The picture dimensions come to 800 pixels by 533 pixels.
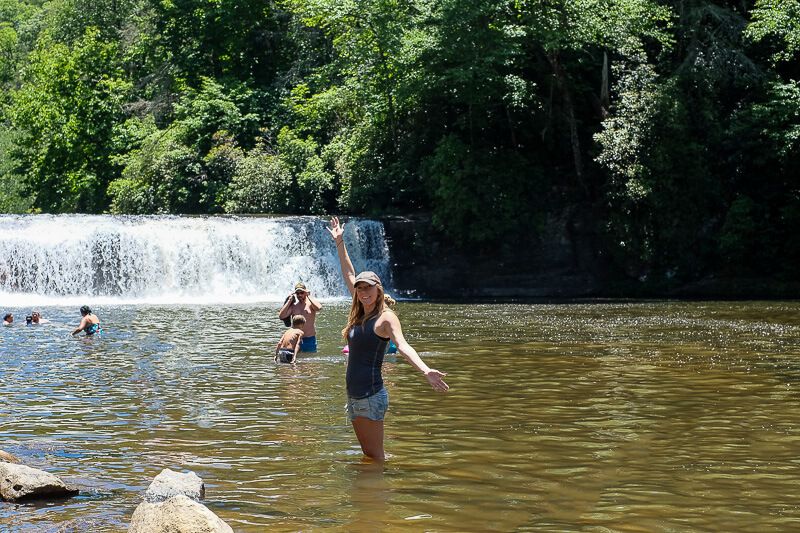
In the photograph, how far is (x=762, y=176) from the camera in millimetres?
33281

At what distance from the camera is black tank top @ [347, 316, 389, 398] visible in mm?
7938

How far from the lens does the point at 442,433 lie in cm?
998

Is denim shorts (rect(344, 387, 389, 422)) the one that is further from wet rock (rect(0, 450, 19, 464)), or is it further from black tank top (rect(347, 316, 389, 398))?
wet rock (rect(0, 450, 19, 464))

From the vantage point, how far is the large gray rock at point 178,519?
19.1 ft

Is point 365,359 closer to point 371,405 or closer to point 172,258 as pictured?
point 371,405

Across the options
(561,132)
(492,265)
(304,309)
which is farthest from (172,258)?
(304,309)

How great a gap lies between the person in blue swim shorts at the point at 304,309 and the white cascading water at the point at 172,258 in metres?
15.7

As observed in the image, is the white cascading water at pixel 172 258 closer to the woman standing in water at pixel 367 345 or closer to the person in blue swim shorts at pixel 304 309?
the person in blue swim shorts at pixel 304 309

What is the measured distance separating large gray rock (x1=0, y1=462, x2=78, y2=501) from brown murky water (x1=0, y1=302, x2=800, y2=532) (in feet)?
0.54

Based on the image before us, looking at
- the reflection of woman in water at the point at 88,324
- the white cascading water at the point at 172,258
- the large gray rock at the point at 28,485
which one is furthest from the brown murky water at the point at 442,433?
the white cascading water at the point at 172,258

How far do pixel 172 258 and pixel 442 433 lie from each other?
2474cm

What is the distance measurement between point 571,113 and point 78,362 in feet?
74.0

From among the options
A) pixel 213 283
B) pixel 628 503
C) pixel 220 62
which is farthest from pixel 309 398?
pixel 220 62

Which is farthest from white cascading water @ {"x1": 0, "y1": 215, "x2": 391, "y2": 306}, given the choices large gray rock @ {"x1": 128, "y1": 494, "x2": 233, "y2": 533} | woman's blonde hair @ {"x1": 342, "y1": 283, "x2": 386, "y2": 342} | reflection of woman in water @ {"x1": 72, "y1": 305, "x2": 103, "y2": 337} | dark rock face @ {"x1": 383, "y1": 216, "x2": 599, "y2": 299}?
large gray rock @ {"x1": 128, "y1": 494, "x2": 233, "y2": 533}
